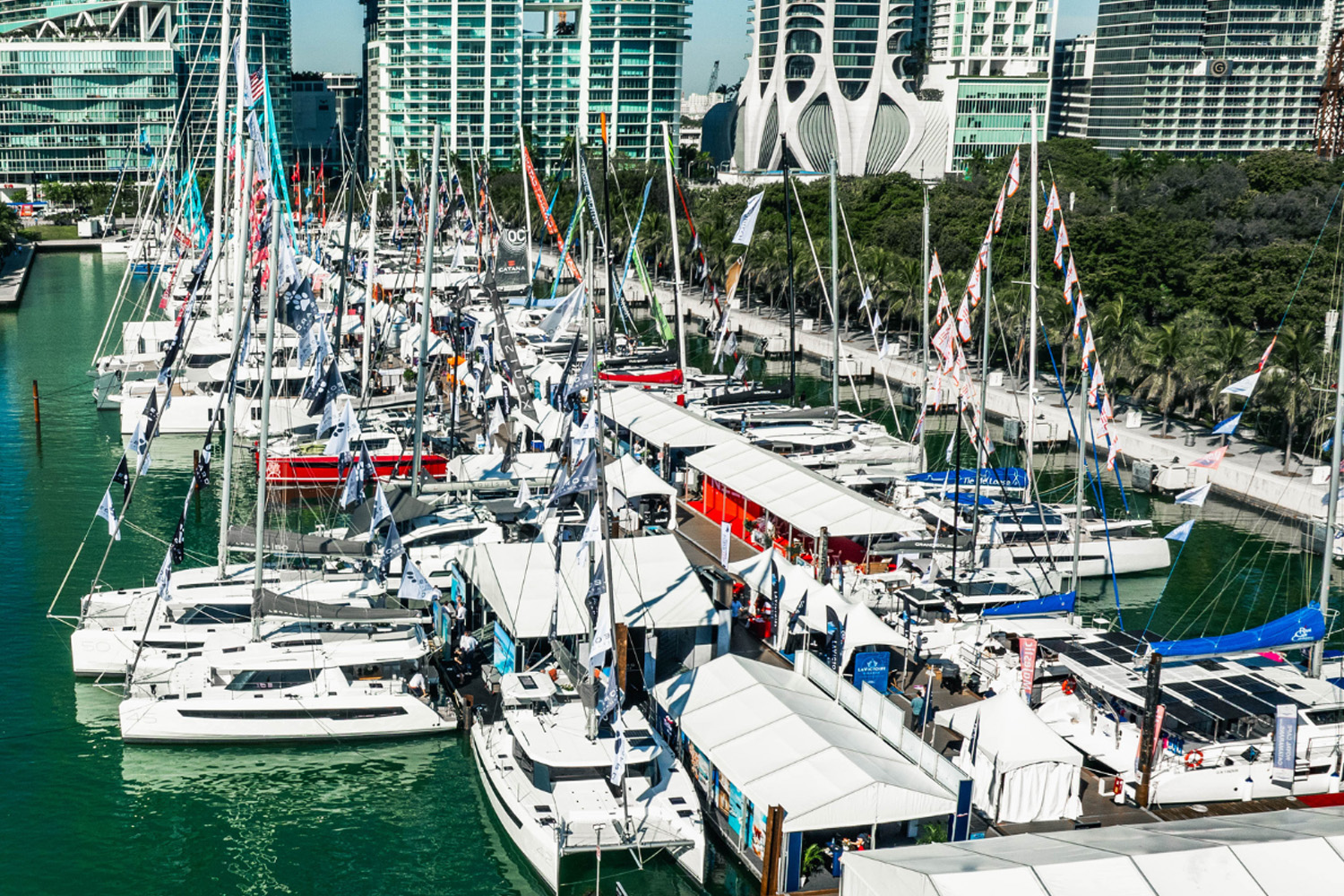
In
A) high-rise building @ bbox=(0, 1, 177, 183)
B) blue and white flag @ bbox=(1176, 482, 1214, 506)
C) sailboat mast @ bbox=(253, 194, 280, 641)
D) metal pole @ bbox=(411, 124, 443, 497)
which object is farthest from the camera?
high-rise building @ bbox=(0, 1, 177, 183)

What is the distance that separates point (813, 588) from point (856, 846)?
1039 centimetres

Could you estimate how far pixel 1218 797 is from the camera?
29.0 meters

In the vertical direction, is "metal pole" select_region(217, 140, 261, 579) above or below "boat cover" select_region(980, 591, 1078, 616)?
above

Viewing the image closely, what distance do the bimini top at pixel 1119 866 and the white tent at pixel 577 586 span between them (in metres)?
10.8

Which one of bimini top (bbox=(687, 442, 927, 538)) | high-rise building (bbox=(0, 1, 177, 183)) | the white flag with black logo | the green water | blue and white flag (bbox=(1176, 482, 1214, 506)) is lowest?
the green water

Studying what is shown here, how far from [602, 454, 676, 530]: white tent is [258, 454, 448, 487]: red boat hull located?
7.60 m

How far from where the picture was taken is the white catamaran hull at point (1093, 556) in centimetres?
4344

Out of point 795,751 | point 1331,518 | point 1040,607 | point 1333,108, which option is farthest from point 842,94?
point 795,751

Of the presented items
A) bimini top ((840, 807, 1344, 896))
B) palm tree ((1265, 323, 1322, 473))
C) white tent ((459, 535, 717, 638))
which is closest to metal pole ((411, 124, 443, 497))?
white tent ((459, 535, 717, 638))

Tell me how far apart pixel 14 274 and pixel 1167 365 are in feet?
296

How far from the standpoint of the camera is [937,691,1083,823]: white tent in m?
27.9

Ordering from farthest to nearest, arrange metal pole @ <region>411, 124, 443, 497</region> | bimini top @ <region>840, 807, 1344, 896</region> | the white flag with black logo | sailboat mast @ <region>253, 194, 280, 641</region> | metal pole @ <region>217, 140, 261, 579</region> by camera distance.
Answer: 1. the white flag with black logo
2. metal pole @ <region>411, 124, 443, 497</region>
3. metal pole @ <region>217, 140, 261, 579</region>
4. sailboat mast @ <region>253, 194, 280, 641</region>
5. bimini top @ <region>840, 807, 1344, 896</region>

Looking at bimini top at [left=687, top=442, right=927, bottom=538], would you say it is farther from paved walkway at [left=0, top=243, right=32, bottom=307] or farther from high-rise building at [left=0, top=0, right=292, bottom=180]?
high-rise building at [left=0, top=0, right=292, bottom=180]

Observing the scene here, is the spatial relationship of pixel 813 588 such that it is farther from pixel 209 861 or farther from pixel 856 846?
pixel 209 861
